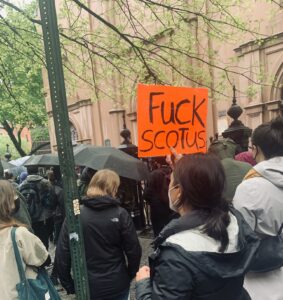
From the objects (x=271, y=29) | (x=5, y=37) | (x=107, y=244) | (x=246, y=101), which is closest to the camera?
(x=107, y=244)

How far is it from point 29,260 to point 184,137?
1.77 meters

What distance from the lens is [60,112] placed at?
2465 mm

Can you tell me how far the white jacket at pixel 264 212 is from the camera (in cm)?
226

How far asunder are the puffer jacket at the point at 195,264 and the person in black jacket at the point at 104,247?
1.58 meters

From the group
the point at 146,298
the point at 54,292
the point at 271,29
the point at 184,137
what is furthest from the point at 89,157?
the point at 271,29

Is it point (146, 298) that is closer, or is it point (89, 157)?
point (146, 298)

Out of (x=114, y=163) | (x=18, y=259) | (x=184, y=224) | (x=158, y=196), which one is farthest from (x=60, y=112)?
(x=158, y=196)

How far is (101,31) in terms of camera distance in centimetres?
791

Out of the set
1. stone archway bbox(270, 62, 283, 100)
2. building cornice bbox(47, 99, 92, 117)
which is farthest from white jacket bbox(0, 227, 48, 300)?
building cornice bbox(47, 99, 92, 117)

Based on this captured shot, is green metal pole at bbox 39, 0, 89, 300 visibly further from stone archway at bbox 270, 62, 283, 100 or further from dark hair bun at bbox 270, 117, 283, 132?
stone archway at bbox 270, 62, 283, 100

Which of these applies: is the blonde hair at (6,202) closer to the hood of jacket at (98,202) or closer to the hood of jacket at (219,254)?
the hood of jacket at (98,202)

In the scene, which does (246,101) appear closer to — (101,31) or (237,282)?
(101,31)

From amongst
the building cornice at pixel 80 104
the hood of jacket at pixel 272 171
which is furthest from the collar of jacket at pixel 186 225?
the building cornice at pixel 80 104

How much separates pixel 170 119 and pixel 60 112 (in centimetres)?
139
